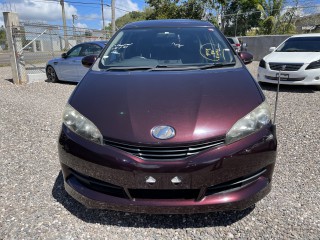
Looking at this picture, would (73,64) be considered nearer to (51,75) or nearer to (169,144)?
(51,75)

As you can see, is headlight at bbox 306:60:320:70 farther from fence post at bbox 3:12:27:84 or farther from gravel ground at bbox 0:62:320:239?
fence post at bbox 3:12:27:84

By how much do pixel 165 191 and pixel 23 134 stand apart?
10.5 ft

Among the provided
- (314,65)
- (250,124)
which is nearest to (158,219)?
(250,124)

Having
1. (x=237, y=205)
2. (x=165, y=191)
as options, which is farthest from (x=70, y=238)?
(x=237, y=205)

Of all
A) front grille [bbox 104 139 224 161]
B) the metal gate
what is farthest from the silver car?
front grille [bbox 104 139 224 161]

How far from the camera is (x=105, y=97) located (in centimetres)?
245

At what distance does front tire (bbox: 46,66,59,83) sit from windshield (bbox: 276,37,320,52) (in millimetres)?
7174

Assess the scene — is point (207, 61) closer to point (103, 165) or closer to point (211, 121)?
point (211, 121)

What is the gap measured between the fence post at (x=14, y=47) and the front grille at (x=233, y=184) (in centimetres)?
895

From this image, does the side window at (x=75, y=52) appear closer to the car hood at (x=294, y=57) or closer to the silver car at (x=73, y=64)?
the silver car at (x=73, y=64)

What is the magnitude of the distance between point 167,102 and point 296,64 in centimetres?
621

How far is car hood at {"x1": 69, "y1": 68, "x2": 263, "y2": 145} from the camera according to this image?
210cm

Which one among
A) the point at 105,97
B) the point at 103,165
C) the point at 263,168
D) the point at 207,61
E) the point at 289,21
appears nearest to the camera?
the point at 103,165

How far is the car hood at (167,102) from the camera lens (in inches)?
82.7
